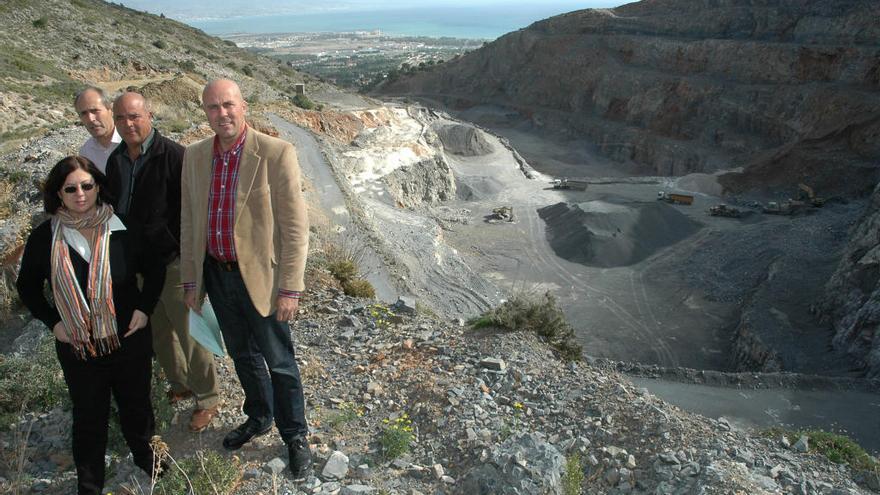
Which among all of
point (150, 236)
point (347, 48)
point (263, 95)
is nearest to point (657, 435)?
point (150, 236)

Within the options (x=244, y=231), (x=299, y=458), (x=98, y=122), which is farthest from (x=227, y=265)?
(x=98, y=122)

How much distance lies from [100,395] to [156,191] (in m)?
Answer: 1.36

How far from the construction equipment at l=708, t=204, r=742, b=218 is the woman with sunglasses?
27.9 metres

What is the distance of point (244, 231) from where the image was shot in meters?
3.47

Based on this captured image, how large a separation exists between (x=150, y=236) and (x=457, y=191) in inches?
1124

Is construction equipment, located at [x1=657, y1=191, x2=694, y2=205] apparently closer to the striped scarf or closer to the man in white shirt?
the man in white shirt

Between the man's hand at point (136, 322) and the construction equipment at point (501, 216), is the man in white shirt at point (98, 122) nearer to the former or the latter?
the man's hand at point (136, 322)

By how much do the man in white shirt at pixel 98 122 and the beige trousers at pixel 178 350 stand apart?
1.01 m

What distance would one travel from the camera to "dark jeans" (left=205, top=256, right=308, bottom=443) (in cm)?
362

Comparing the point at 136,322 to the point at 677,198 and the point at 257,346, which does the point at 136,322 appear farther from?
the point at 677,198

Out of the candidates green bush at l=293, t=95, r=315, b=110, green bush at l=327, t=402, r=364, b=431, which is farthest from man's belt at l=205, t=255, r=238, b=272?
green bush at l=293, t=95, r=315, b=110

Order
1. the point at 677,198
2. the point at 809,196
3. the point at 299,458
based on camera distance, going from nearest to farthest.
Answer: the point at 299,458, the point at 809,196, the point at 677,198

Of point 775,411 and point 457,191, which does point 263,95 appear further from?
point 775,411

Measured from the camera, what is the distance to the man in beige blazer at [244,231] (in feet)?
11.3
